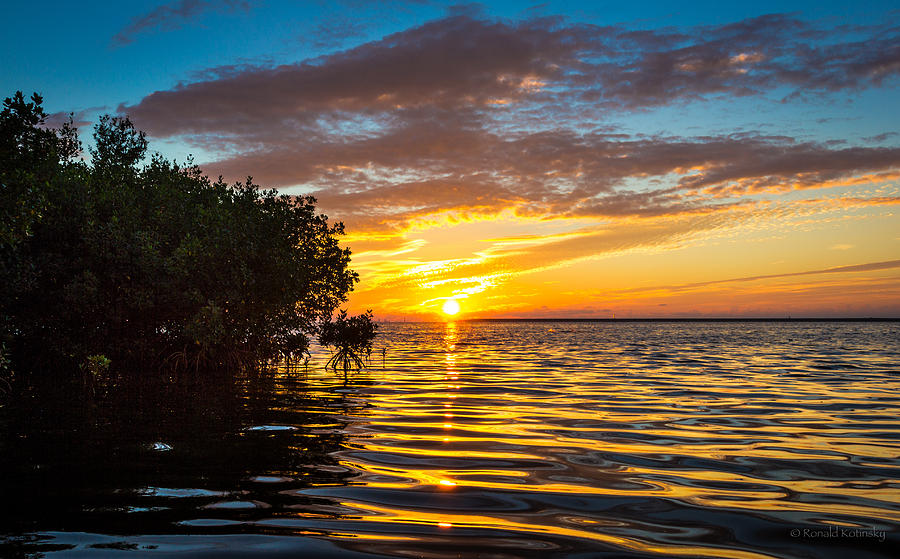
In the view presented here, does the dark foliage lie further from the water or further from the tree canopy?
the water

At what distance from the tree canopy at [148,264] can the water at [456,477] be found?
24.7 feet

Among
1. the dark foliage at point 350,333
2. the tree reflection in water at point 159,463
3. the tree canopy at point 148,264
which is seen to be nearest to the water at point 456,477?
the tree reflection in water at point 159,463

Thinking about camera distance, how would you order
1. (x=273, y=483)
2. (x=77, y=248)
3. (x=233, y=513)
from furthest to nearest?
(x=77, y=248), (x=273, y=483), (x=233, y=513)

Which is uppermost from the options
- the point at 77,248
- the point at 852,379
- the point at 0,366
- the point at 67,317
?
the point at 77,248

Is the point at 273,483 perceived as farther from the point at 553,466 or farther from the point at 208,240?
the point at 208,240

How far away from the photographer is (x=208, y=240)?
30.5 m

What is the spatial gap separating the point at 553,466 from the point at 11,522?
27.8 feet

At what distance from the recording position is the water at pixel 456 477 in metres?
6.84

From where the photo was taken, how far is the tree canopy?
23.1m

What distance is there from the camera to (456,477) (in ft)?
32.9

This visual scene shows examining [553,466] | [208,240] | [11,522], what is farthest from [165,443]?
[208,240]

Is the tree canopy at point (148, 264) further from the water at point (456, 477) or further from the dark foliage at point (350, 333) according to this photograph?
the water at point (456, 477)

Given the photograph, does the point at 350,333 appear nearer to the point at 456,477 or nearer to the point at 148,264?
the point at 148,264

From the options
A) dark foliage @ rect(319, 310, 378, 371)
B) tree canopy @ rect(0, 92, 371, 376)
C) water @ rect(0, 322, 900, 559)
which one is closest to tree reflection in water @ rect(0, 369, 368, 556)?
water @ rect(0, 322, 900, 559)
